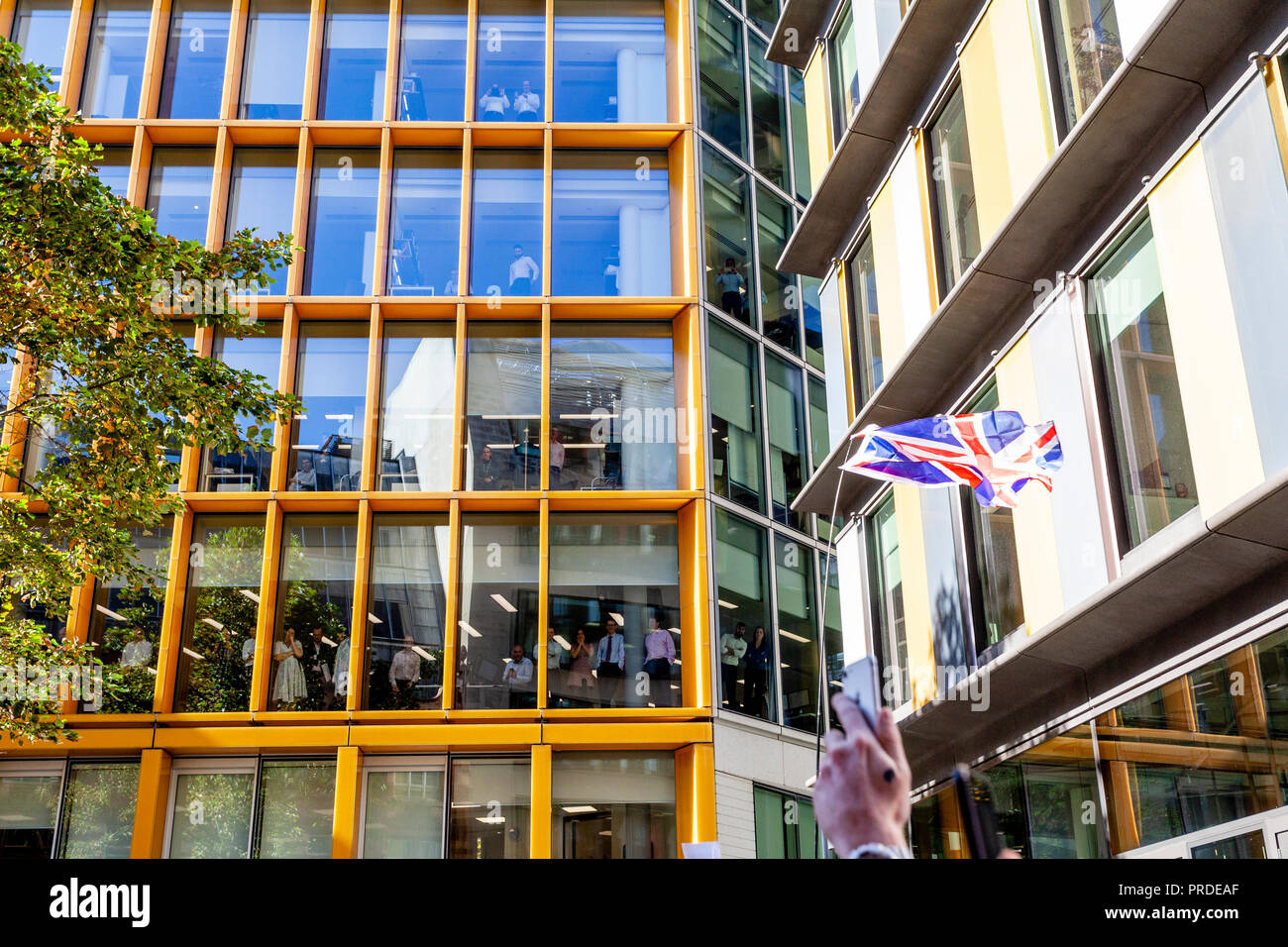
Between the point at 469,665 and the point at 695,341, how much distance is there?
24.1ft

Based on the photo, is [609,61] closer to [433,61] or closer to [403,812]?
[433,61]

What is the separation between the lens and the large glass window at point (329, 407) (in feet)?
77.3

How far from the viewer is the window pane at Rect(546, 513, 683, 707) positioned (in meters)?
22.4

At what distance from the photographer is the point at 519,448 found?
2394 cm

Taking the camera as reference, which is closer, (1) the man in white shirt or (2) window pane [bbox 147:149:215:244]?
(1) the man in white shirt

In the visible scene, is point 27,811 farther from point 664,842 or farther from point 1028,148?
point 1028,148

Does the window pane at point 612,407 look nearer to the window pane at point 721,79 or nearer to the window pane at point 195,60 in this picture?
the window pane at point 721,79

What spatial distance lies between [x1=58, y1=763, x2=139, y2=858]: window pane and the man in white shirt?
36.3ft

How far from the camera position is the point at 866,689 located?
2.10 metres

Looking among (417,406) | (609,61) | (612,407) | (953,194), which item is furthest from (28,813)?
(609,61)

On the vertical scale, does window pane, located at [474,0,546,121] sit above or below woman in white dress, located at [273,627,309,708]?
above

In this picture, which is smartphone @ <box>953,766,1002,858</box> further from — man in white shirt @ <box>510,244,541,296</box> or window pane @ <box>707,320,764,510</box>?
man in white shirt @ <box>510,244,541,296</box>

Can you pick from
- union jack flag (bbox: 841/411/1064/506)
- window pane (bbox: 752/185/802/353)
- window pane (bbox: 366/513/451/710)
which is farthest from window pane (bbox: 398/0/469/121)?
union jack flag (bbox: 841/411/1064/506)
